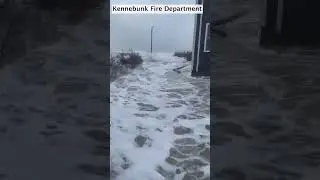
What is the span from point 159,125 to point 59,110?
46 centimetres

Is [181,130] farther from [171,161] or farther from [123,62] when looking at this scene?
[123,62]

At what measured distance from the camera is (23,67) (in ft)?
7.28

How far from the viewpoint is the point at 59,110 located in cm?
226

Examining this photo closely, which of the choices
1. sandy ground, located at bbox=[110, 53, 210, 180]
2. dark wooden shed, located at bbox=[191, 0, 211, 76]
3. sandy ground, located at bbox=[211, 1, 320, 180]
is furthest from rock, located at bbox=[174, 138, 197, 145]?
dark wooden shed, located at bbox=[191, 0, 211, 76]

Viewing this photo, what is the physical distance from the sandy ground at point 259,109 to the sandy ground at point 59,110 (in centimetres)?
51

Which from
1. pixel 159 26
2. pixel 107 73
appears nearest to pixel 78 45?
pixel 107 73

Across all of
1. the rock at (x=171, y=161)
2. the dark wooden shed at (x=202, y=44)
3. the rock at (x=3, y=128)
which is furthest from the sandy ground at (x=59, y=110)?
the dark wooden shed at (x=202, y=44)

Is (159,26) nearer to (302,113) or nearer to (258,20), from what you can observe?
(258,20)

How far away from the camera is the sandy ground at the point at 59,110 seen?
2.22 metres

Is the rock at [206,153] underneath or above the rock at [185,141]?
underneath

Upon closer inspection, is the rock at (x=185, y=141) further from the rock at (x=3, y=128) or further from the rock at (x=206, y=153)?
the rock at (x=3, y=128)

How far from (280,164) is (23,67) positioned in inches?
48.2

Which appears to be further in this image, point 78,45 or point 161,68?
point 161,68

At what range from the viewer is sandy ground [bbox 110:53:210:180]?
2352 millimetres
